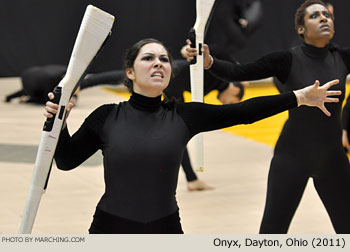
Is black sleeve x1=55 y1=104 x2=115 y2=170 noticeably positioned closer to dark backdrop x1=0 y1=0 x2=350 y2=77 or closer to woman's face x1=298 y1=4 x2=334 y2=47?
woman's face x1=298 y1=4 x2=334 y2=47

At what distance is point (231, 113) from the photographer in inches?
146

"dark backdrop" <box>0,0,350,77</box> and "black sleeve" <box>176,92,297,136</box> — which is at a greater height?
"black sleeve" <box>176,92,297,136</box>

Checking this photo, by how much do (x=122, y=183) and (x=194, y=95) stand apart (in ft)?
3.21

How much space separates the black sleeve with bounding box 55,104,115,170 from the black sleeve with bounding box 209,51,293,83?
125 centimetres

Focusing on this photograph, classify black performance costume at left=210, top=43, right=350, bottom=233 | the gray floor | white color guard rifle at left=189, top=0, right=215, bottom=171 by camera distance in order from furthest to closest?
1. the gray floor
2. black performance costume at left=210, top=43, right=350, bottom=233
3. white color guard rifle at left=189, top=0, right=215, bottom=171

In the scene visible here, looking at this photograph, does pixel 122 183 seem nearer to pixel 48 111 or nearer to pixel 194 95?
pixel 48 111

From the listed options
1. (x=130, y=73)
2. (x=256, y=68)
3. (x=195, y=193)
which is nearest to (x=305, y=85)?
(x=256, y=68)

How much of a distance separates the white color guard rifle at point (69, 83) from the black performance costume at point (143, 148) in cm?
6

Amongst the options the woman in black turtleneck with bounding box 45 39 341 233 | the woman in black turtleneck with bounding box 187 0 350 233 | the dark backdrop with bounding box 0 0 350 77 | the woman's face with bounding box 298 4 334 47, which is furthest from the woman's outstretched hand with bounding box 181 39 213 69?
the dark backdrop with bounding box 0 0 350 77

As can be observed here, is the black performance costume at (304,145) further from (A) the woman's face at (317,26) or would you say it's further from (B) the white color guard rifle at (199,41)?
(B) the white color guard rifle at (199,41)

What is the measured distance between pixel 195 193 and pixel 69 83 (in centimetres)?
375

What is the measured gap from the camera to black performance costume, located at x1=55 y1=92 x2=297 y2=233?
3.62 metres

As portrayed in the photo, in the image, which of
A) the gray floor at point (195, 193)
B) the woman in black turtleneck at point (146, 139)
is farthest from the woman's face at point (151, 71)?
the gray floor at point (195, 193)

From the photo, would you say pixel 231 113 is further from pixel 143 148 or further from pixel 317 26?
pixel 317 26
